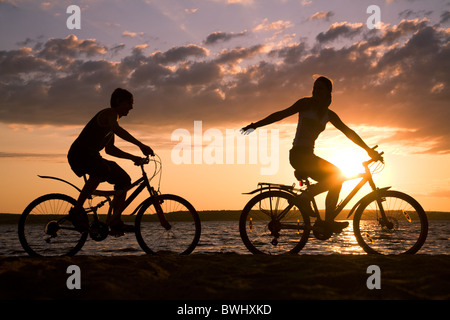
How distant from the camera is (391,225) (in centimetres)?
797

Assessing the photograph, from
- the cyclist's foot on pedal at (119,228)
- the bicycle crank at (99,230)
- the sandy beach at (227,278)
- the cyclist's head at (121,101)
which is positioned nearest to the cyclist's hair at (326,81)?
the sandy beach at (227,278)

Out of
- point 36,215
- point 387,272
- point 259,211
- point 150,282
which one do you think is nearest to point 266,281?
point 150,282

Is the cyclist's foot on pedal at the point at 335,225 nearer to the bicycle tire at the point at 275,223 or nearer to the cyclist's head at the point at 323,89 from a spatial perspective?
the bicycle tire at the point at 275,223

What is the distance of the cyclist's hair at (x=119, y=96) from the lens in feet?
25.3

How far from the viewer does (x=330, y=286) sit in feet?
17.1

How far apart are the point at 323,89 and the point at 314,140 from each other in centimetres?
88

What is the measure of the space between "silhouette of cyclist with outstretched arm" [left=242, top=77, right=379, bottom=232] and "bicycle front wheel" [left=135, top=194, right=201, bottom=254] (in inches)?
74.3

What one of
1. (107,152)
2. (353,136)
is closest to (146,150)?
(107,152)

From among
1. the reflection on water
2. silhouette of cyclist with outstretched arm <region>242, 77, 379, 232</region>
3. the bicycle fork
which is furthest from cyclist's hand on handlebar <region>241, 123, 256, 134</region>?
the reflection on water

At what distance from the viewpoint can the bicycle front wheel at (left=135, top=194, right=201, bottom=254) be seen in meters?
7.89

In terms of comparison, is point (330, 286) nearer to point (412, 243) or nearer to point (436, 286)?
point (436, 286)

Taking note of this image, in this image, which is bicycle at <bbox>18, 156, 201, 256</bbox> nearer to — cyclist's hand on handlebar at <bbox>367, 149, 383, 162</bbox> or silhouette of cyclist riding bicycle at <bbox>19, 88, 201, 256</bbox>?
silhouette of cyclist riding bicycle at <bbox>19, 88, 201, 256</bbox>
